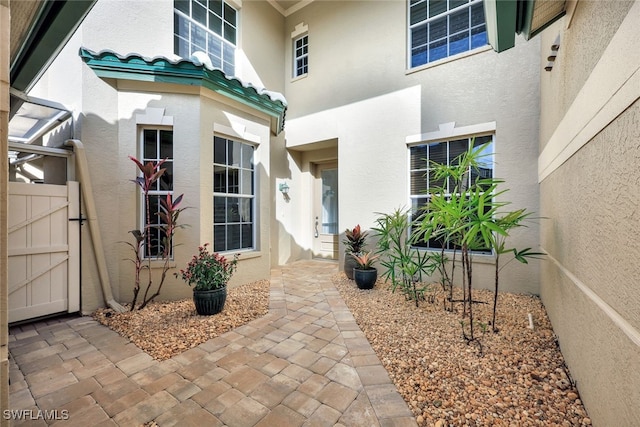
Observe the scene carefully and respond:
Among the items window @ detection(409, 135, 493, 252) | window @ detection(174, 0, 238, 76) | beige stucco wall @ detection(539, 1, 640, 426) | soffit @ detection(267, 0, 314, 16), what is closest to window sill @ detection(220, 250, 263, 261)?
window @ detection(409, 135, 493, 252)

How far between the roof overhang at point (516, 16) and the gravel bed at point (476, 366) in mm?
2693

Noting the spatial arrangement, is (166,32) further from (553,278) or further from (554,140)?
(553,278)

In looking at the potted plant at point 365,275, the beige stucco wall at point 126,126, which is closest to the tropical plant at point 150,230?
the beige stucco wall at point 126,126

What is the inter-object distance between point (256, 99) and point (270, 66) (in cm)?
231

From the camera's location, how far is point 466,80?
15.2 ft

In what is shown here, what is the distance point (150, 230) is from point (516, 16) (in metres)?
4.77

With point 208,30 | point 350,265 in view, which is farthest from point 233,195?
point 208,30

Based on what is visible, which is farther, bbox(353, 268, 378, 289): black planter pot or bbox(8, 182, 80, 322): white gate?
bbox(353, 268, 378, 289): black planter pot

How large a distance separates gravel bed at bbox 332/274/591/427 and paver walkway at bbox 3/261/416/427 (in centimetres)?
18

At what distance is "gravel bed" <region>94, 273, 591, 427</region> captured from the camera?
70.7 inches

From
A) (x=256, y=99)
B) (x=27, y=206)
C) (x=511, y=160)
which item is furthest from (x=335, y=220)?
(x=27, y=206)

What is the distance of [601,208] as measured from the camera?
1.57 metres

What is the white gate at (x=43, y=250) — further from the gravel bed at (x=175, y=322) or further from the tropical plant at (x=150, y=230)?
the tropical plant at (x=150, y=230)

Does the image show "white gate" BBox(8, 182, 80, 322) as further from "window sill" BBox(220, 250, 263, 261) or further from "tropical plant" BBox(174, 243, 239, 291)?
"window sill" BBox(220, 250, 263, 261)
